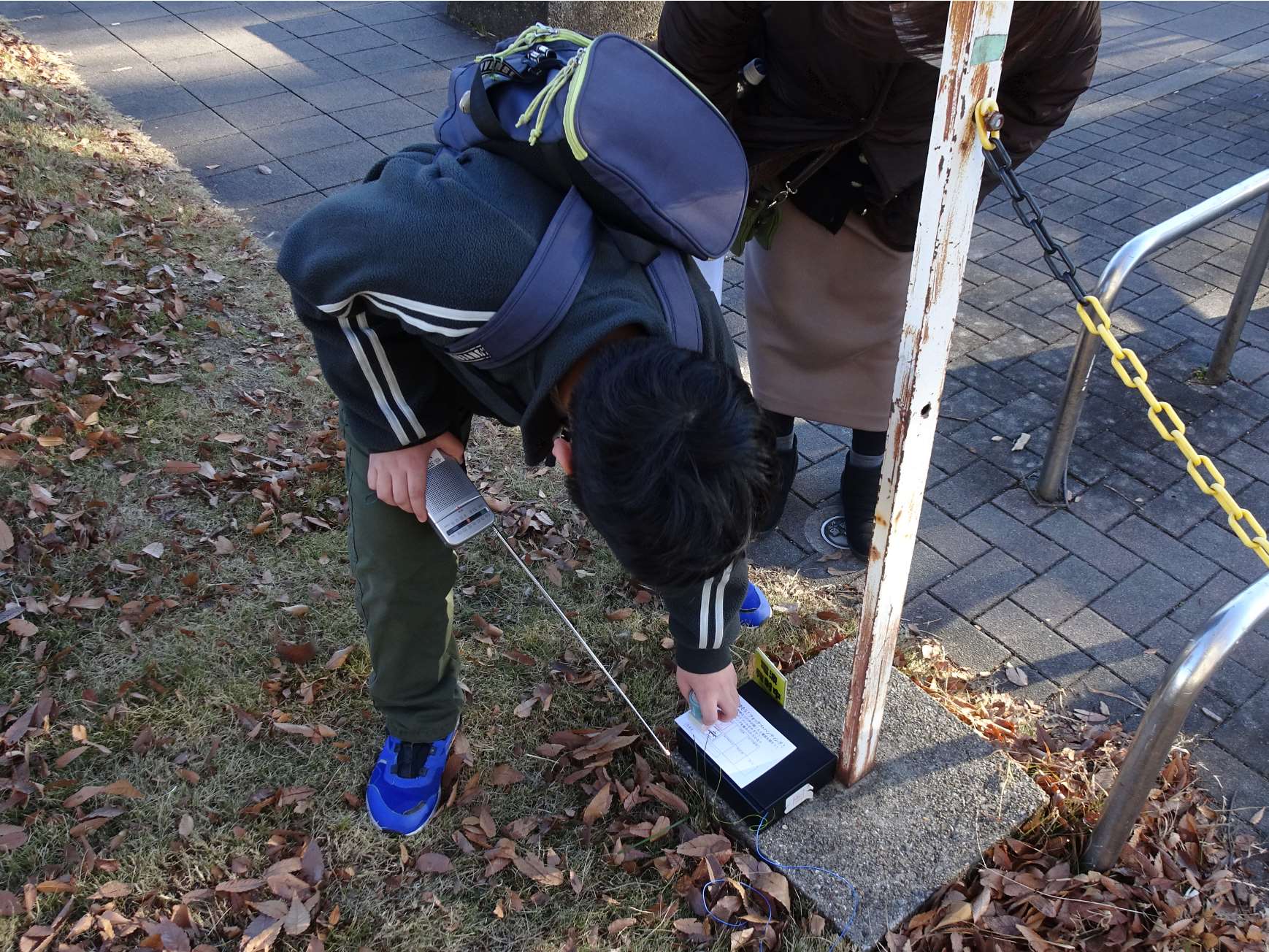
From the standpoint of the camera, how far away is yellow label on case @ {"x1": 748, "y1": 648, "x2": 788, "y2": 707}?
98.1 inches

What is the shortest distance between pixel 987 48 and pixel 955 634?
1951 millimetres

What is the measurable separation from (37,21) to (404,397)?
24.7ft

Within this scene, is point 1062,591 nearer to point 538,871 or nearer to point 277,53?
point 538,871

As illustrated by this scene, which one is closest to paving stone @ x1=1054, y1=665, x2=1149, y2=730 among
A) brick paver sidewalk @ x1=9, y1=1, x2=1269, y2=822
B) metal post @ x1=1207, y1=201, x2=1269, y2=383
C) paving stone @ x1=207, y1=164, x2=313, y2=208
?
brick paver sidewalk @ x1=9, y1=1, x2=1269, y2=822

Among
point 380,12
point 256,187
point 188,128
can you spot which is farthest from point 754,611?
point 380,12

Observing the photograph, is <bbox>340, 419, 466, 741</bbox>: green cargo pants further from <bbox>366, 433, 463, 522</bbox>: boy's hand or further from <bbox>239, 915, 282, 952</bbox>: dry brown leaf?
<bbox>239, 915, 282, 952</bbox>: dry brown leaf

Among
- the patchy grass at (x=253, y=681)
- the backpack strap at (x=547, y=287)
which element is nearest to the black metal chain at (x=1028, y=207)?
the backpack strap at (x=547, y=287)

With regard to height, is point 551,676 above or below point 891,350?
below

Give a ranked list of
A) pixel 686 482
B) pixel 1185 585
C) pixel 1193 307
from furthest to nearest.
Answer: pixel 1193 307 → pixel 1185 585 → pixel 686 482

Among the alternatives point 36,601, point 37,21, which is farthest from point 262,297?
point 37,21

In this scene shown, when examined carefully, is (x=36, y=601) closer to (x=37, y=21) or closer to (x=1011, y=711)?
(x=1011, y=711)

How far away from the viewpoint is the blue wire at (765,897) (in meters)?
2.11

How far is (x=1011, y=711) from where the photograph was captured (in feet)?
8.86

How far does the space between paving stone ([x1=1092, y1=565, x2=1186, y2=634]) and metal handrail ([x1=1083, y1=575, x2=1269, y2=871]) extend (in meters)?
1.01
